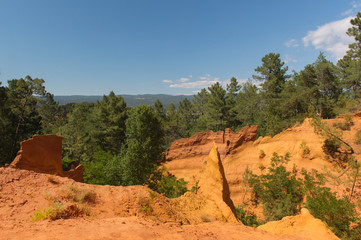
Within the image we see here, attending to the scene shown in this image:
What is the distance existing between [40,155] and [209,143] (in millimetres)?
17394

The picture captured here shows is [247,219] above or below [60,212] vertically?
below

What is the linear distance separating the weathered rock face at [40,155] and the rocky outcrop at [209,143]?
519 inches

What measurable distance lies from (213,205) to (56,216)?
259 inches

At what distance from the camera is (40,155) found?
1244 cm

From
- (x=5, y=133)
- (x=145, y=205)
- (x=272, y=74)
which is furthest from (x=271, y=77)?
(x=5, y=133)

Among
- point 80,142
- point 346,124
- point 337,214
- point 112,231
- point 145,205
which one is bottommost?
point 337,214

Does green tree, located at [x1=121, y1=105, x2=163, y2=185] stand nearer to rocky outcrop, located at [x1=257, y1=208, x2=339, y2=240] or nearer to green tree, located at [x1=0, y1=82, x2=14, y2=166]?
rocky outcrop, located at [x1=257, y1=208, x2=339, y2=240]

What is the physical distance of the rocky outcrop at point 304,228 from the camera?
6941 millimetres

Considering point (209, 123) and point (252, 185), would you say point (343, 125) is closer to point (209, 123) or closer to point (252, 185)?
point (252, 185)

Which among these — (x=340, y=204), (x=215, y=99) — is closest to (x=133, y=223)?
(x=340, y=204)

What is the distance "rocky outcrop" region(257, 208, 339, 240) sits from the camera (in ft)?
22.8

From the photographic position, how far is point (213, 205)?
9.02 metres

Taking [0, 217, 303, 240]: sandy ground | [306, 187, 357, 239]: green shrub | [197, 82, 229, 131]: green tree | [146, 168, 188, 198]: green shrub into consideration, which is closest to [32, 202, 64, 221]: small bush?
[0, 217, 303, 240]: sandy ground

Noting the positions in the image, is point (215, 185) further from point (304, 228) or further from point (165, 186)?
point (165, 186)
